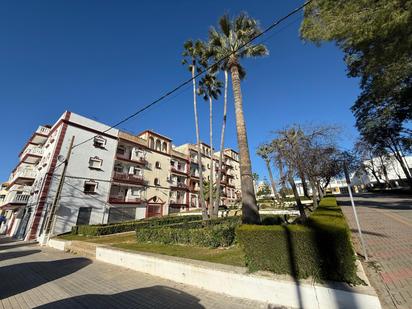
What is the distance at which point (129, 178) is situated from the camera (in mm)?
28641

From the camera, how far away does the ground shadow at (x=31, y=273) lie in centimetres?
639

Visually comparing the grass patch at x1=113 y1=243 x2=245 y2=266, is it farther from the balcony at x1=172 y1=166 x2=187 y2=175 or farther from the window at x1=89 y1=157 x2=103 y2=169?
the balcony at x1=172 y1=166 x2=187 y2=175

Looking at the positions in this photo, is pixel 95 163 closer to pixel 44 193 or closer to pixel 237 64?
pixel 44 193

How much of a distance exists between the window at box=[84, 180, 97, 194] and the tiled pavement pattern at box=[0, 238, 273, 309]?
652 inches

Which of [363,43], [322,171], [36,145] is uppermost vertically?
[36,145]

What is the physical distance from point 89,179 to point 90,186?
0.93 m

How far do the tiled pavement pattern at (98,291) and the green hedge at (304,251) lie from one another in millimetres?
958

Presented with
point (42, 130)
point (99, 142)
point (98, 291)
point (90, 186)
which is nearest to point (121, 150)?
point (99, 142)

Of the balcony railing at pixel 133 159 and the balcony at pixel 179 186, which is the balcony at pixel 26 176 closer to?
the balcony railing at pixel 133 159

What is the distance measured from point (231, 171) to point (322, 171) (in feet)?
119

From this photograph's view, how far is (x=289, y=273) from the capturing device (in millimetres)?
4629

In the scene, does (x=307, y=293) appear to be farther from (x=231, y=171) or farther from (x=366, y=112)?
(x=231, y=171)

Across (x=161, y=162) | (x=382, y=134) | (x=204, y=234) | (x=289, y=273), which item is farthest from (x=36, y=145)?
(x=382, y=134)

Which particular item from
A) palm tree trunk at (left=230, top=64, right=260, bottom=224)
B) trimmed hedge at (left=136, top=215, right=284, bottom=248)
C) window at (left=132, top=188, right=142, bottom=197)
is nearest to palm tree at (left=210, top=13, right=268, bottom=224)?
palm tree trunk at (left=230, top=64, right=260, bottom=224)
